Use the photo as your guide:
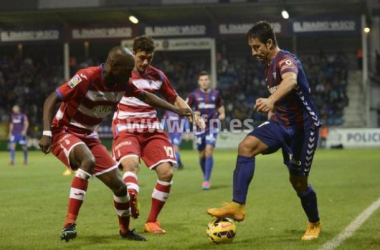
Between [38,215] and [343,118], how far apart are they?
3017cm

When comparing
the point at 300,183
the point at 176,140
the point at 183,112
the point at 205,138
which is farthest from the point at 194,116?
the point at 176,140

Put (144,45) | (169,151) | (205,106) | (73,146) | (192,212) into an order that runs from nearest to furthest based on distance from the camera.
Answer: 1. (73,146)
2. (144,45)
3. (169,151)
4. (192,212)
5. (205,106)

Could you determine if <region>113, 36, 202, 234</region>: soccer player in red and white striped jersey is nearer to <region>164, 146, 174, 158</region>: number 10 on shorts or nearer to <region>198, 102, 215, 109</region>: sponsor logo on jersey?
<region>164, 146, 174, 158</region>: number 10 on shorts

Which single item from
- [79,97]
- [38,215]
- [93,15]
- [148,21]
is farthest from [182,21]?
[79,97]

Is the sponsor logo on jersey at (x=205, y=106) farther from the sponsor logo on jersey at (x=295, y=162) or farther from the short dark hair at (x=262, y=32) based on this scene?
the short dark hair at (x=262, y=32)

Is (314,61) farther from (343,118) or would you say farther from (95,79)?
(95,79)

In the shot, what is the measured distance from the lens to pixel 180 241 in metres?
7.95

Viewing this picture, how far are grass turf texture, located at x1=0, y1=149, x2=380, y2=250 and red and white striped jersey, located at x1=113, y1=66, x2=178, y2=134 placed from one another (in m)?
1.29

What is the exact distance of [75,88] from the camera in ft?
25.0

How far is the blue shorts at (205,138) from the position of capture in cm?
1580

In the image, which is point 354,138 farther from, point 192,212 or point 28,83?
point 192,212

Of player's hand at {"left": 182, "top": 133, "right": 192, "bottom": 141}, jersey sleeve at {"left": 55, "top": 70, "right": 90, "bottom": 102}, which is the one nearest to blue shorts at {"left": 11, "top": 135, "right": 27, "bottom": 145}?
player's hand at {"left": 182, "top": 133, "right": 192, "bottom": 141}

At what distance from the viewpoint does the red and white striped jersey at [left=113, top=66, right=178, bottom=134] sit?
925 cm

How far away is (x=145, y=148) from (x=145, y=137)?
163 mm
